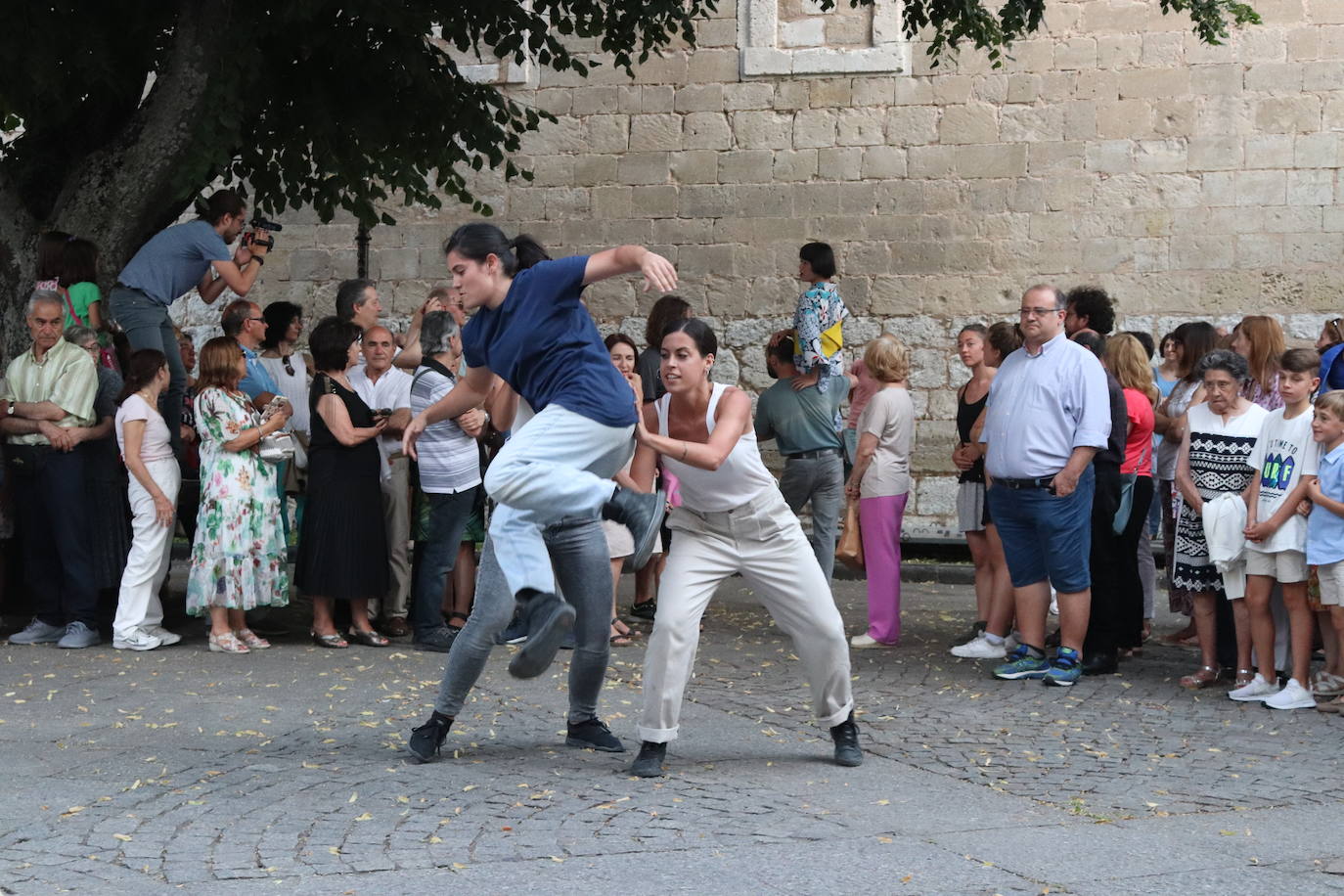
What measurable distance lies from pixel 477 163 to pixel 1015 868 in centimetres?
741

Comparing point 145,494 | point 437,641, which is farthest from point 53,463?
point 437,641

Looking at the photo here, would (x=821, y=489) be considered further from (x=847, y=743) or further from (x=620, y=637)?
(x=847, y=743)

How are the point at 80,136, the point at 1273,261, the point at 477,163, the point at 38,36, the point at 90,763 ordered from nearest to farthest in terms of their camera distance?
the point at 90,763
the point at 38,36
the point at 80,136
the point at 477,163
the point at 1273,261

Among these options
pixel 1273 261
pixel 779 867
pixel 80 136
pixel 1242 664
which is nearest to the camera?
pixel 779 867

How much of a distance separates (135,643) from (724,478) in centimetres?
423

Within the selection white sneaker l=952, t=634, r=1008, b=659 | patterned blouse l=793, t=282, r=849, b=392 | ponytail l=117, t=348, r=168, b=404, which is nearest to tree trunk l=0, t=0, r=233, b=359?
ponytail l=117, t=348, r=168, b=404

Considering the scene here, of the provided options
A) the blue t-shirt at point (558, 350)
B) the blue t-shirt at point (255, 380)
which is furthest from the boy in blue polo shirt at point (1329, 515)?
the blue t-shirt at point (255, 380)

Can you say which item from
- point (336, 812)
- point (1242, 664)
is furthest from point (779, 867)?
point (1242, 664)

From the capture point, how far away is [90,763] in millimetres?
5938

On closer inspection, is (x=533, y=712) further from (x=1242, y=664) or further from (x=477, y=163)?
(x=477, y=163)

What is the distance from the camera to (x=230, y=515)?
8.67 metres

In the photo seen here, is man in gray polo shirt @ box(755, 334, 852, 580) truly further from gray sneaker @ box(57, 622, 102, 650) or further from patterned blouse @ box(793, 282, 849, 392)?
gray sneaker @ box(57, 622, 102, 650)

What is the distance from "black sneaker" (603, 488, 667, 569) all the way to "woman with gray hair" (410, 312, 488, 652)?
3.13 m

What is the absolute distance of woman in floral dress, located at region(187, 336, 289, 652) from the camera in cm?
864
